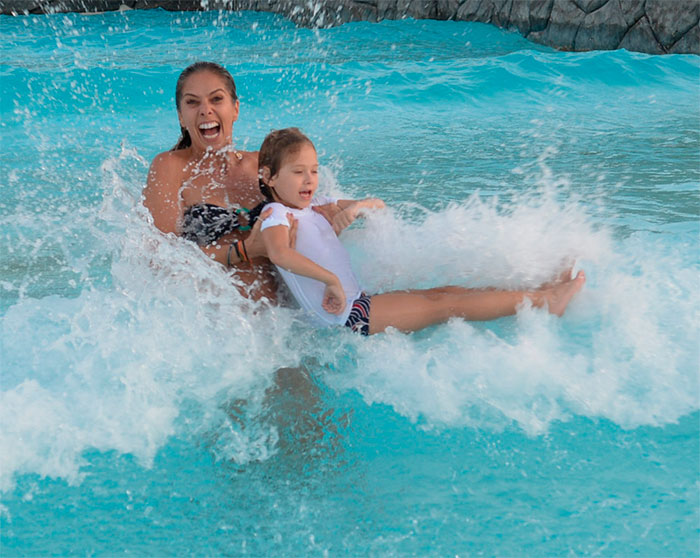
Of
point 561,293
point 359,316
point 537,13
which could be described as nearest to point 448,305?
point 359,316

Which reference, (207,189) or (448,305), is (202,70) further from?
(448,305)

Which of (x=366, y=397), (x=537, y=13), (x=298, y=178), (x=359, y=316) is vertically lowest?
(x=366, y=397)

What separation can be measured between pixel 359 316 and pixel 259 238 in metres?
0.50

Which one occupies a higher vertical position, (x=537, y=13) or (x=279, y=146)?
(x=537, y=13)

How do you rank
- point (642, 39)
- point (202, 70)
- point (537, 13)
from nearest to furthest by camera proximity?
point (202, 70), point (642, 39), point (537, 13)

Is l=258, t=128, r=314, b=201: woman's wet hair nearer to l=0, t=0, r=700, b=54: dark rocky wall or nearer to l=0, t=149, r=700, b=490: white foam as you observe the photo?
l=0, t=149, r=700, b=490: white foam

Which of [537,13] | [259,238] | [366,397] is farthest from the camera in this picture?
[537,13]

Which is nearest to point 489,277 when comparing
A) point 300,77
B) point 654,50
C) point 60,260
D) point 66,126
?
point 60,260

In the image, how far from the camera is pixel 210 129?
3238 millimetres

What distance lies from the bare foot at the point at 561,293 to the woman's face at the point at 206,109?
155cm

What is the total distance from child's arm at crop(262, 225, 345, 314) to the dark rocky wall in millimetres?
9708

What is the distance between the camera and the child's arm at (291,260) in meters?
2.82

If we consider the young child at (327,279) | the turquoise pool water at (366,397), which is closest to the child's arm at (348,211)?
the young child at (327,279)

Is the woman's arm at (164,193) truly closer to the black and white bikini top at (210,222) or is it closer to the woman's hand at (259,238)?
the black and white bikini top at (210,222)
